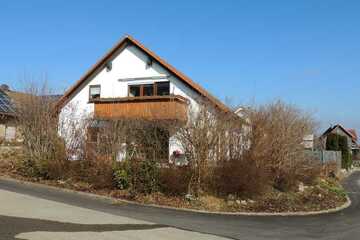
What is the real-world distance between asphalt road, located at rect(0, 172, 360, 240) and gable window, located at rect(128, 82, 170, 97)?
1438 centimetres

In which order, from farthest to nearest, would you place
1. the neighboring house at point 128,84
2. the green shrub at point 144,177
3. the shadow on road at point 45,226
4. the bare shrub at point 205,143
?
1. the neighboring house at point 128,84
2. the green shrub at point 144,177
3. the bare shrub at point 205,143
4. the shadow on road at point 45,226

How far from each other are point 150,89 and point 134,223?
19.8 m

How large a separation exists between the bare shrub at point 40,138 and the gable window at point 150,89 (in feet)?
29.8

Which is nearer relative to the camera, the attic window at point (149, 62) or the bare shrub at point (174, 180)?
the bare shrub at point (174, 180)

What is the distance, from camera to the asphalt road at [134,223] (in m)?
9.77

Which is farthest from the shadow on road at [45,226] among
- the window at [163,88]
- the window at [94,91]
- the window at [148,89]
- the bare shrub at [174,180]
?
the window at [94,91]

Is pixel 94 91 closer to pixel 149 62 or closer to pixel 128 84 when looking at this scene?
pixel 128 84

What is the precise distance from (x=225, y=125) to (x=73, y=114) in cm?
909

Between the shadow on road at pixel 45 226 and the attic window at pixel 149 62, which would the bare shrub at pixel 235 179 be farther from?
the attic window at pixel 149 62

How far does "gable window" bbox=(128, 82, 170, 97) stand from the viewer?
98.1 ft

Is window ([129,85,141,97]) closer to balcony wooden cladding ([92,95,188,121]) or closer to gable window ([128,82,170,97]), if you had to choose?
gable window ([128,82,170,97])

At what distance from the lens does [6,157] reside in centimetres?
2386

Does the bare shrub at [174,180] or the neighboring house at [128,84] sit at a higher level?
the neighboring house at [128,84]

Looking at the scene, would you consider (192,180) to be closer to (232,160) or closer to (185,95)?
(232,160)
